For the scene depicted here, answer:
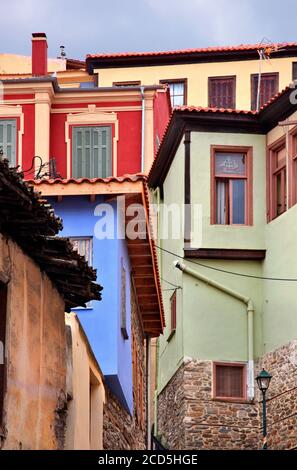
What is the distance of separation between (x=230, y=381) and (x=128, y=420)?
1246cm

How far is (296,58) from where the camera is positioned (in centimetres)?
5075

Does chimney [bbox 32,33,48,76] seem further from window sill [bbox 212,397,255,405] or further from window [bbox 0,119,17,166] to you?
window sill [bbox 212,397,255,405]

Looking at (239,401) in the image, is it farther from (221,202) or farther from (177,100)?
(177,100)

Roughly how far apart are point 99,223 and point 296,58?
106ft

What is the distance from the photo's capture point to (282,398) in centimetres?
3275

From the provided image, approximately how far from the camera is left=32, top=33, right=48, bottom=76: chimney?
129 ft

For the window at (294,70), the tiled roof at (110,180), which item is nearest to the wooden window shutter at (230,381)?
the tiled roof at (110,180)

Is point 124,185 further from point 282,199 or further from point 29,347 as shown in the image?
point 282,199

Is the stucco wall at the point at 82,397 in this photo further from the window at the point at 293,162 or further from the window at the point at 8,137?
the window at the point at 8,137

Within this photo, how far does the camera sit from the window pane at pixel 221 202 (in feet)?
115

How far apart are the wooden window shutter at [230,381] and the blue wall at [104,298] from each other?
45.6 feet

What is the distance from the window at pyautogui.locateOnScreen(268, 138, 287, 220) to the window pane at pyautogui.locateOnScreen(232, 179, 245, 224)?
0.74 metres

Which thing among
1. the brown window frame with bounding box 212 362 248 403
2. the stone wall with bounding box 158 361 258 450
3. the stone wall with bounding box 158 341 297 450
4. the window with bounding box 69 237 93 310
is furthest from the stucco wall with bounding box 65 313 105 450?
the brown window frame with bounding box 212 362 248 403

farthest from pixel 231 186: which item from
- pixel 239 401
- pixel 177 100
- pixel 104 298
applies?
pixel 104 298
